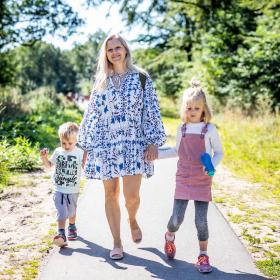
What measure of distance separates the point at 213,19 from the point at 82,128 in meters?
16.5

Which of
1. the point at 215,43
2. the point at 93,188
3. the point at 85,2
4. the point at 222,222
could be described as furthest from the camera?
the point at 215,43

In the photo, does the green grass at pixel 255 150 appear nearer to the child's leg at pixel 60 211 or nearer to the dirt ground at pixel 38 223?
the dirt ground at pixel 38 223

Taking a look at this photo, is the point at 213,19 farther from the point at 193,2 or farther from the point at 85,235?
the point at 85,235

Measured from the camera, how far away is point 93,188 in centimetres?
804

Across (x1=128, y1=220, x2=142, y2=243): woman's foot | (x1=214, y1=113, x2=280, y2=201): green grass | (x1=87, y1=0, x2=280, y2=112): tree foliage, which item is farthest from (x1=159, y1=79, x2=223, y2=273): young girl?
(x1=87, y1=0, x2=280, y2=112): tree foliage

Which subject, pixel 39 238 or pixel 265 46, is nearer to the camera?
pixel 39 238

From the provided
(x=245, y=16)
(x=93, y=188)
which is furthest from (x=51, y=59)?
(x=93, y=188)

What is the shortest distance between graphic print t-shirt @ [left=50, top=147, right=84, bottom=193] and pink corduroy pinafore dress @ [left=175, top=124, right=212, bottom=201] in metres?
1.29

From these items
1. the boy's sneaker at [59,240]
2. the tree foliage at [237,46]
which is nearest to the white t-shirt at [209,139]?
the boy's sneaker at [59,240]

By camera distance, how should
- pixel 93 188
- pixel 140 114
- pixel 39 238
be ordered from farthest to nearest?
pixel 93 188 < pixel 39 238 < pixel 140 114

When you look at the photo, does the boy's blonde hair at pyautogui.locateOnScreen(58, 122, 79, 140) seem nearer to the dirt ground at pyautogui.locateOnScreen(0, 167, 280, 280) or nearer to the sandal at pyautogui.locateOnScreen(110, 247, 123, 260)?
the dirt ground at pyautogui.locateOnScreen(0, 167, 280, 280)

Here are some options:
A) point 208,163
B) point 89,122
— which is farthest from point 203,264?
point 89,122

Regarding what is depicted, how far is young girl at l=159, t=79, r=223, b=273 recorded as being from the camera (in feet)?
14.0

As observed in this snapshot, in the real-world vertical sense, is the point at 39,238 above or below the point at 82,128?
below
